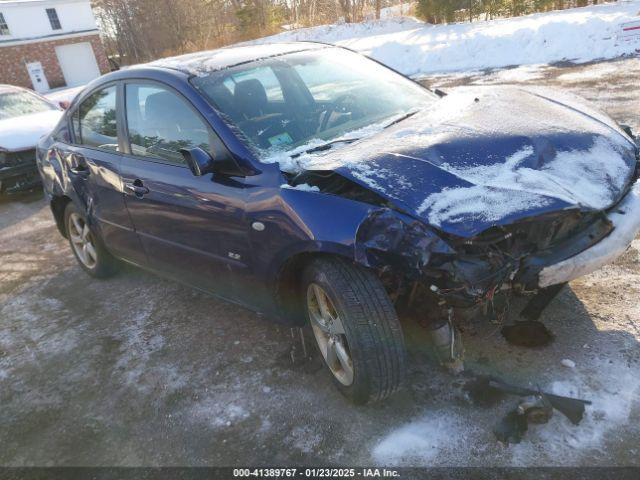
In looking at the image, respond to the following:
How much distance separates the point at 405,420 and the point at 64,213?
3.80 m

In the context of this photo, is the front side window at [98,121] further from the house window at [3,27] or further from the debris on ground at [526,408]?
the house window at [3,27]

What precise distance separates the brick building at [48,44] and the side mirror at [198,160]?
3347cm

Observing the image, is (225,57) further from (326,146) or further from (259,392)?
(259,392)

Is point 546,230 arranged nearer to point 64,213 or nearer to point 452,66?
point 64,213

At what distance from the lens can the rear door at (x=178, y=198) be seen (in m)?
2.91

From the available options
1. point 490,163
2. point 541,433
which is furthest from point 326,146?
point 541,433

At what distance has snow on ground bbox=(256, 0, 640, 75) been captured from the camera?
448 inches

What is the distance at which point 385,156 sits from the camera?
2.52 m

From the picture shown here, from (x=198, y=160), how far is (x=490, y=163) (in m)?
1.52

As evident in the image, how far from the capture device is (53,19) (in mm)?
32094

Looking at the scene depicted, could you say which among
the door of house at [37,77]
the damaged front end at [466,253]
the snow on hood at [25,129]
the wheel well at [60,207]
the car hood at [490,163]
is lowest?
→ the door of house at [37,77]

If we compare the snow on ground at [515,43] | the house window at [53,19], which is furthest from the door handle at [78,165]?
the house window at [53,19]

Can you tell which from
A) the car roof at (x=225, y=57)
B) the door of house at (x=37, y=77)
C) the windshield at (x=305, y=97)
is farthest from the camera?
the door of house at (x=37, y=77)

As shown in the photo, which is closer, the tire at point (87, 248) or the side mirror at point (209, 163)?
the side mirror at point (209, 163)
